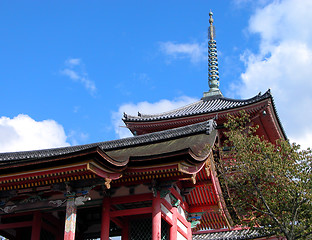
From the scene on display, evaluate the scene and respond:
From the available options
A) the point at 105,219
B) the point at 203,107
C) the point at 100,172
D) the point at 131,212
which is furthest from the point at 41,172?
the point at 203,107

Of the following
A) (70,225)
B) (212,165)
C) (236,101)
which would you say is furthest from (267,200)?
(236,101)

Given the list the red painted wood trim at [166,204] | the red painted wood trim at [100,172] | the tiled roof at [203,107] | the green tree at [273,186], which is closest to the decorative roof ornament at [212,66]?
the tiled roof at [203,107]

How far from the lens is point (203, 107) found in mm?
30031

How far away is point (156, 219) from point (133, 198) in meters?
1.15

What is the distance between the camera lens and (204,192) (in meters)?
15.3

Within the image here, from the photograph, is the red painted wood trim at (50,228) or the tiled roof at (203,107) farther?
the tiled roof at (203,107)

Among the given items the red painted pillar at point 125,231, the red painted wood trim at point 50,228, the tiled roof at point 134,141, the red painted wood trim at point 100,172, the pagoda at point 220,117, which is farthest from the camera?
the pagoda at point 220,117

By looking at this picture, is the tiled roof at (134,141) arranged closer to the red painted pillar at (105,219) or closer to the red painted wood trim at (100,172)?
the red painted pillar at (105,219)

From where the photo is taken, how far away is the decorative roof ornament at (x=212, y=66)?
3303 centimetres

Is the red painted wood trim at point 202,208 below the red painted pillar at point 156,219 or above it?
above

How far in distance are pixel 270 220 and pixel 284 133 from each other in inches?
596

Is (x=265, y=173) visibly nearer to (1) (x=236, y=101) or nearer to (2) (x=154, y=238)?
(2) (x=154, y=238)

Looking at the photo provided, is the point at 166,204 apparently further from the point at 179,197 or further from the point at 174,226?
the point at 179,197

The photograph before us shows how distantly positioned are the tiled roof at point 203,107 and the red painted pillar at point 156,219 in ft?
44.4
